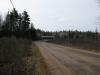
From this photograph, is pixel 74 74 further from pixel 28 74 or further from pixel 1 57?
pixel 1 57

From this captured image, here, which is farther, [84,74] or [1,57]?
[1,57]

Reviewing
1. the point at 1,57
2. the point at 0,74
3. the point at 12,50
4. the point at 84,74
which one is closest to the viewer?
the point at 0,74

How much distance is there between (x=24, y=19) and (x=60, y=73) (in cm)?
10856

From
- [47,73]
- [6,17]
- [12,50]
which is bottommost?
[47,73]

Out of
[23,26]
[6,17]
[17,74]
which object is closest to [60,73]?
[17,74]

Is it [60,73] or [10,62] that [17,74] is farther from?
[10,62]

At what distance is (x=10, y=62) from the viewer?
648 inches

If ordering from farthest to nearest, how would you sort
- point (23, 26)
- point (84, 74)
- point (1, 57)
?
point (23, 26) < point (1, 57) < point (84, 74)

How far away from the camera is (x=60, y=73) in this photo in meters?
Answer: 13.8

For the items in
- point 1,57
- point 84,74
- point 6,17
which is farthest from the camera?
point 6,17

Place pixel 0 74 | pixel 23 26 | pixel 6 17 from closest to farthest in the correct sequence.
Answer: pixel 0 74 → pixel 6 17 → pixel 23 26

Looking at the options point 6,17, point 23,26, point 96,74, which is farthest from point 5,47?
point 23,26

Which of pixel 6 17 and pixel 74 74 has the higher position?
pixel 6 17

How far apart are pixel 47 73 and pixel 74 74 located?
160cm
